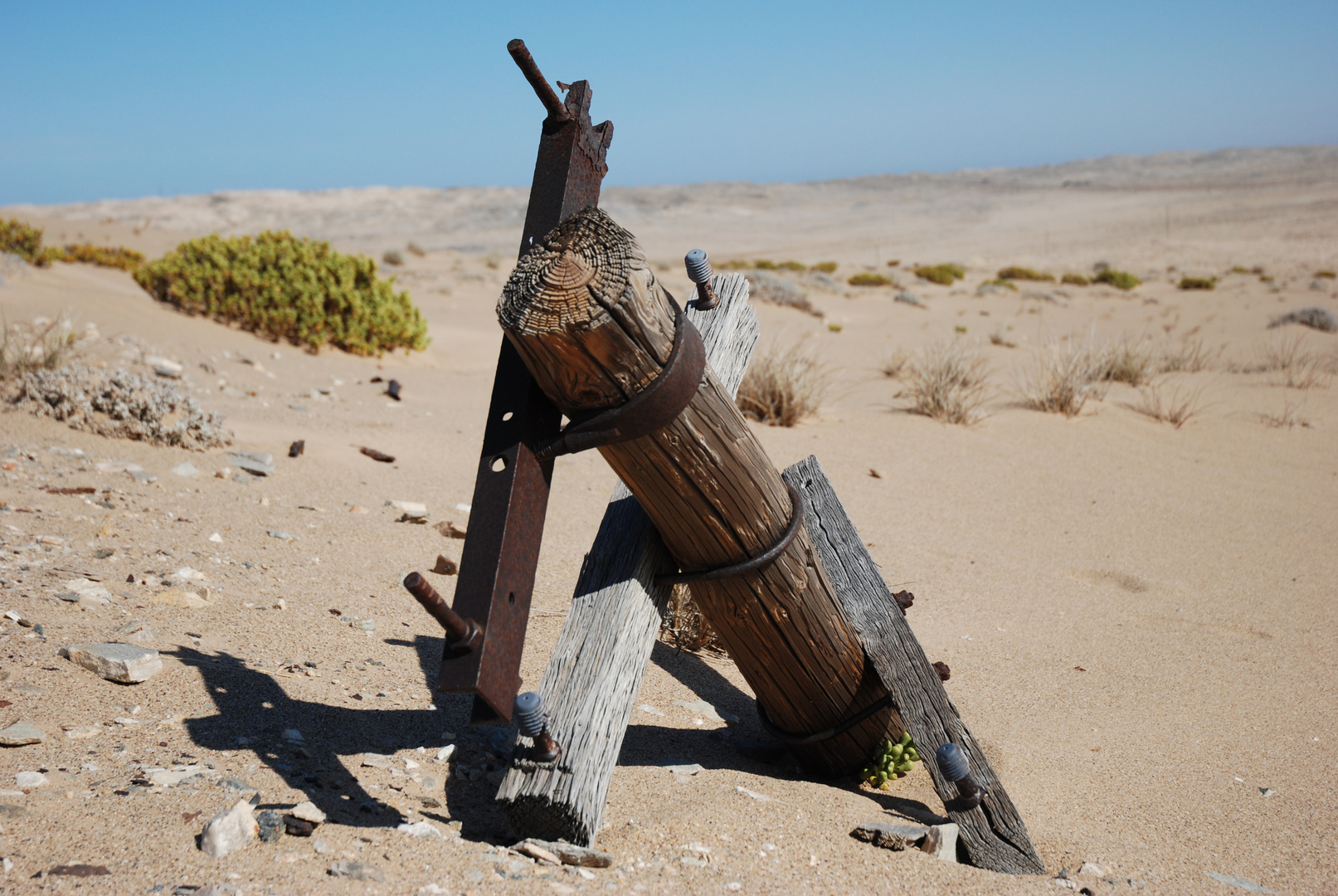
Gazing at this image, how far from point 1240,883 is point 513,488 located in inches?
79.7

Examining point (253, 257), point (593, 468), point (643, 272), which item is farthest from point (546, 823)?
point (253, 257)

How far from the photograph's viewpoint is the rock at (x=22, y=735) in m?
2.08

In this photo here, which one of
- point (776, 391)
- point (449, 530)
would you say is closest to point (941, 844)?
point (449, 530)

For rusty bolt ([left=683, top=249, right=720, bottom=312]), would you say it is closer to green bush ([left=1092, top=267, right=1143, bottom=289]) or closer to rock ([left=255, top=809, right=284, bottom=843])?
rock ([left=255, top=809, right=284, bottom=843])

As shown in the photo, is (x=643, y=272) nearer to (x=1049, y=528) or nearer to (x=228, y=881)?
(x=228, y=881)

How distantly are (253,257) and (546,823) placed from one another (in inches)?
307

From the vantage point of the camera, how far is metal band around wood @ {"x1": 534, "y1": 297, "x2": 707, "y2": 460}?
66.1 inches

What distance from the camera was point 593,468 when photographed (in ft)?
18.4

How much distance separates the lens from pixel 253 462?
4.64m

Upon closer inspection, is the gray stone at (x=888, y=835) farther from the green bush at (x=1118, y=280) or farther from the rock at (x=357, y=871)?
the green bush at (x=1118, y=280)

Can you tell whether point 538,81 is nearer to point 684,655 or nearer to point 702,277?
point 702,277

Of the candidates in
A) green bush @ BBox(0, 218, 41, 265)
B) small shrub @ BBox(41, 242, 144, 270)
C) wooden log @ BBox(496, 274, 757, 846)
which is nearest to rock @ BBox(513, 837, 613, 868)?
wooden log @ BBox(496, 274, 757, 846)

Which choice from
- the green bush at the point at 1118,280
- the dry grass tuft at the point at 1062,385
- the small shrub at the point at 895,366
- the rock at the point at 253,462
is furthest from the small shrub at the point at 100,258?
the green bush at the point at 1118,280

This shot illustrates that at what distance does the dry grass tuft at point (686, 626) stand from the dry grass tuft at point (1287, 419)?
6.24m
